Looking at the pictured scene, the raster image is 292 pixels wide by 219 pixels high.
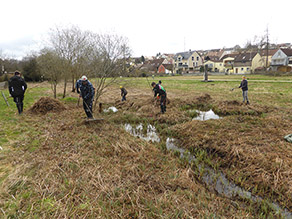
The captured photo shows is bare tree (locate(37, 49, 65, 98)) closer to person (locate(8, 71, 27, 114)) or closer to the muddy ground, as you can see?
person (locate(8, 71, 27, 114))

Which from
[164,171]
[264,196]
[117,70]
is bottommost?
[264,196]

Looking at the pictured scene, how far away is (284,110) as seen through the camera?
29.5 feet

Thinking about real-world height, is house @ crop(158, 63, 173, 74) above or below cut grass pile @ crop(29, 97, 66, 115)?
above

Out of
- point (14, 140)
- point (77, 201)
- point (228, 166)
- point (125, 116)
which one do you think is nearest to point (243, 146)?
point (228, 166)

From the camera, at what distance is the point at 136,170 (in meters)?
4.02

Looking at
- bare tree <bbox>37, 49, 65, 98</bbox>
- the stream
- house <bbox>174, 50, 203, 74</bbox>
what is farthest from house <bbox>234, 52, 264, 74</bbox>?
the stream

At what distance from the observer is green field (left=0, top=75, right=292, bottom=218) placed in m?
3.00

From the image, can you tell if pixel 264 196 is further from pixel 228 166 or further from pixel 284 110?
pixel 284 110

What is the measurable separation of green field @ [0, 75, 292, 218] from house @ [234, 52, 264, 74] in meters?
52.1

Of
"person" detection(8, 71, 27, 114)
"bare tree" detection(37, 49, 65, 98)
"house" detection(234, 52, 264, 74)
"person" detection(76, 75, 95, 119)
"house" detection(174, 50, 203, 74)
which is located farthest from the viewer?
"house" detection(174, 50, 203, 74)

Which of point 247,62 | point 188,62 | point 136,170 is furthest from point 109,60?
point 188,62

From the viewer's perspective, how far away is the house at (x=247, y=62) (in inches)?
2001

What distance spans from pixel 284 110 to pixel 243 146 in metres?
5.99

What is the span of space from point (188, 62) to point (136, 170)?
64.2 meters
